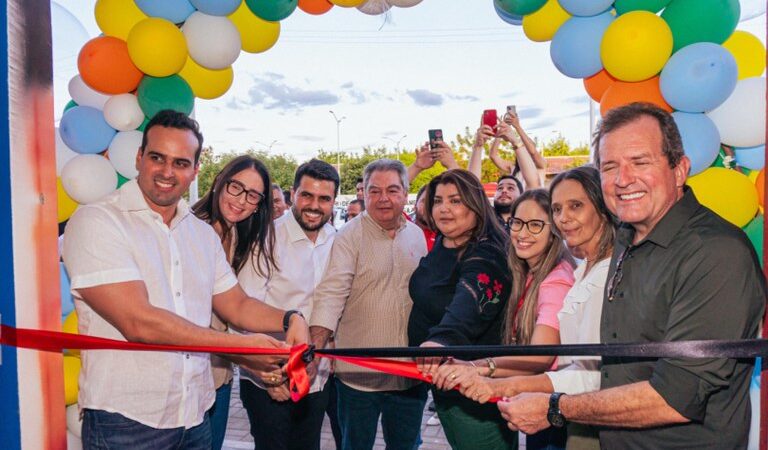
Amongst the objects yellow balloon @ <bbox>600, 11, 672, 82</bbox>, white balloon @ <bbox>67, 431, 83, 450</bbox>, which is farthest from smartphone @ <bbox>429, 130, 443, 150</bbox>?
white balloon @ <bbox>67, 431, 83, 450</bbox>

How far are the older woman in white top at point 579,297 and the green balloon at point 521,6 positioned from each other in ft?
3.91

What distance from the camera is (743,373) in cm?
170

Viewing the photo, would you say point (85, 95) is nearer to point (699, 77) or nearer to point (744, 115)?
point (699, 77)

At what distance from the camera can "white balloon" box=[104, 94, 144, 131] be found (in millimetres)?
3457

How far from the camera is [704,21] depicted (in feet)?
9.38

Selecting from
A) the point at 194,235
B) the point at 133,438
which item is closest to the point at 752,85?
the point at 194,235

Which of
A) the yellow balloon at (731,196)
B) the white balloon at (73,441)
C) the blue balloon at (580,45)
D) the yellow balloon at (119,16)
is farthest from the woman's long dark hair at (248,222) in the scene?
the yellow balloon at (731,196)

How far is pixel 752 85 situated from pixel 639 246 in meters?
1.60

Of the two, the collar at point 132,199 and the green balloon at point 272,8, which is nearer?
the collar at point 132,199

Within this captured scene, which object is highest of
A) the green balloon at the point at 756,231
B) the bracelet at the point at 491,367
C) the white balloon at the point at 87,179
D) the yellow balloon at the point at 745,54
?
the yellow balloon at the point at 745,54

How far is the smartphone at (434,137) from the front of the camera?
164 inches

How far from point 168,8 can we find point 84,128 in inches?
34.2

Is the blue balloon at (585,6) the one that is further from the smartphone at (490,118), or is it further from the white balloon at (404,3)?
the smartphone at (490,118)

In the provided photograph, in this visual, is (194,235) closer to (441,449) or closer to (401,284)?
(401,284)
